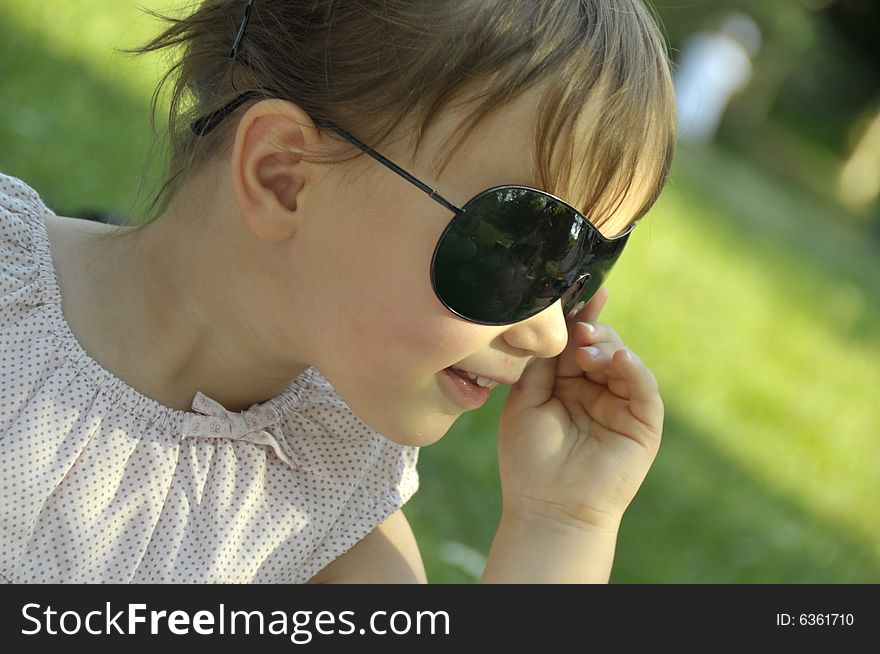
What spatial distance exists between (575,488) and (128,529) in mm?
862

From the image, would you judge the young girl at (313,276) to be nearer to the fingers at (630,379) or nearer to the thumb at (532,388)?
the fingers at (630,379)

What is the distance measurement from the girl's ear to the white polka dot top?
1.21 ft

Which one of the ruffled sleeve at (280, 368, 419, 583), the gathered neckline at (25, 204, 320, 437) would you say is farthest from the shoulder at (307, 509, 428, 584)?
the gathered neckline at (25, 204, 320, 437)

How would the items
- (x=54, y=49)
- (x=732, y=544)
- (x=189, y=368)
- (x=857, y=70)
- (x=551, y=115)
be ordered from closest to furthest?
(x=551, y=115) → (x=189, y=368) → (x=732, y=544) → (x=54, y=49) → (x=857, y=70)

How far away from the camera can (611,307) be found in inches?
235

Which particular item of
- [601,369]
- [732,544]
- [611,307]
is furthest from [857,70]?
[601,369]

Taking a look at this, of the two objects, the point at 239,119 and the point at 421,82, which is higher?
the point at 421,82

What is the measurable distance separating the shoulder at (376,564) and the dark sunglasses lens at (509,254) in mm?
685

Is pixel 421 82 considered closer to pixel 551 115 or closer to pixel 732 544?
pixel 551 115

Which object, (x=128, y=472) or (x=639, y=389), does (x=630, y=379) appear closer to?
(x=639, y=389)

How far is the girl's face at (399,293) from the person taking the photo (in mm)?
1862

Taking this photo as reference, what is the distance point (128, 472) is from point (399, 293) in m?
0.60

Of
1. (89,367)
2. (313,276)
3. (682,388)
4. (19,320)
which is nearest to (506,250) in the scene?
(313,276)

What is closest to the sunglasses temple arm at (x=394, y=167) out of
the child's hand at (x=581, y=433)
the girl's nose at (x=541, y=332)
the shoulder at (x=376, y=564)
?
the girl's nose at (x=541, y=332)
